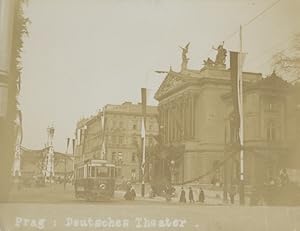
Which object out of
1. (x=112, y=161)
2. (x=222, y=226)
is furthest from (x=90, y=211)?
(x=222, y=226)

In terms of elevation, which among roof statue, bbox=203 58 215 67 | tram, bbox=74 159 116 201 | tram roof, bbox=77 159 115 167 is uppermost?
roof statue, bbox=203 58 215 67

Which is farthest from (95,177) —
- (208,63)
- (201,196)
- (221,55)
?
(221,55)

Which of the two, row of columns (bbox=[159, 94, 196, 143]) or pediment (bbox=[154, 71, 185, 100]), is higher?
pediment (bbox=[154, 71, 185, 100])

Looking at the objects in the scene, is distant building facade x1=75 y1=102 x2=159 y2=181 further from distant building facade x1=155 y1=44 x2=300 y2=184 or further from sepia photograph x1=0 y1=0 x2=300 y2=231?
distant building facade x1=155 y1=44 x2=300 y2=184

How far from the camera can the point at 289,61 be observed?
9.70ft

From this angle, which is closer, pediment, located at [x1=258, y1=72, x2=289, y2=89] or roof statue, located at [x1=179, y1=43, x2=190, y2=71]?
roof statue, located at [x1=179, y1=43, x2=190, y2=71]

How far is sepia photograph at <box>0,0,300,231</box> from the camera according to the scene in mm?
2551

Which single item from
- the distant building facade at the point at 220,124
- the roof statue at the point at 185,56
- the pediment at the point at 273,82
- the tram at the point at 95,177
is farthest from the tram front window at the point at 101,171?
the pediment at the point at 273,82

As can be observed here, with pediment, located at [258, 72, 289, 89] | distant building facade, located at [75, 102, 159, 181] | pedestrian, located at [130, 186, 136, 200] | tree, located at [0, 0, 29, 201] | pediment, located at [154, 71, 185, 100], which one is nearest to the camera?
tree, located at [0, 0, 29, 201]

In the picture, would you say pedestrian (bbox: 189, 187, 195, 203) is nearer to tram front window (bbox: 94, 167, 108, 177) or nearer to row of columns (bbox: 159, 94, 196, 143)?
row of columns (bbox: 159, 94, 196, 143)

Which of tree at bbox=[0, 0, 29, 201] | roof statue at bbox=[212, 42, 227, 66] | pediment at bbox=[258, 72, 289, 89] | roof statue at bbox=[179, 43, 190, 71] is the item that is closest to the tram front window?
tree at bbox=[0, 0, 29, 201]

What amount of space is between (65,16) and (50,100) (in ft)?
1.62

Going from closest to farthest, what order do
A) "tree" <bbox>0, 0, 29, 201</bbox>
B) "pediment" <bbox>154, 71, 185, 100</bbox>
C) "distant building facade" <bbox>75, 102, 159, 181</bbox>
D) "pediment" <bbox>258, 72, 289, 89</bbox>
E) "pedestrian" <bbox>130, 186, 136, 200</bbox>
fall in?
"tree" <bbox>0, 0, 29, 201</bbox>
"pedestrian" <bbox>130, 186, 136, 200</bbox>
"distant building facade" <bbox>75, 102, 159, 181</bbox>
"pediment" <bbox>154, 71, 185, 100</bbox>
"pediment" <bbox>258, 72, 289, 89</bbox>

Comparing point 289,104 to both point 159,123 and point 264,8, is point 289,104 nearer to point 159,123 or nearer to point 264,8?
point 264,8
